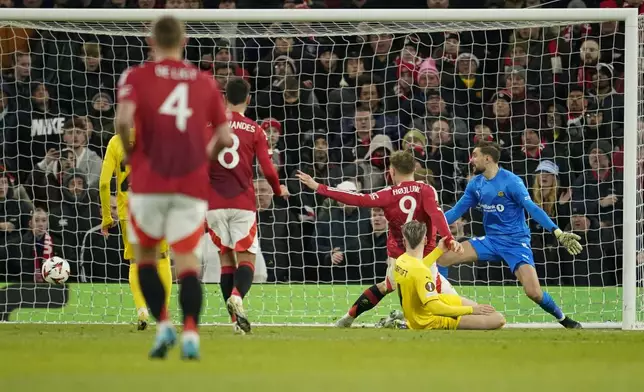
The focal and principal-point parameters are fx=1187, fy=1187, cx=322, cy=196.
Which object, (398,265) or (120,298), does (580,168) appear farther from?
(120,298)

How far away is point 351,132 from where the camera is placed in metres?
14.0

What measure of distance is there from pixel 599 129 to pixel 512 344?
5712mm

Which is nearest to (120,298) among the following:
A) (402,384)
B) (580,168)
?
(580,168)

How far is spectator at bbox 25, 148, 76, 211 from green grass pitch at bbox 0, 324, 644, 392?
3.81m

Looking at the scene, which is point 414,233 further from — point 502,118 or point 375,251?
point 502,118

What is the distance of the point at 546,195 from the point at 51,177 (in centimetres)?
564

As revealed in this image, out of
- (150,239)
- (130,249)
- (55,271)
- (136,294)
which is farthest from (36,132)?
(150,239)

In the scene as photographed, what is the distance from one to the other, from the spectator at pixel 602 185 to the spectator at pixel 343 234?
2.43 meters

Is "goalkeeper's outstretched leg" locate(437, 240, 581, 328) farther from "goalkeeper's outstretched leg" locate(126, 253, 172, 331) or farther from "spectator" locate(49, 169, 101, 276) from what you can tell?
"spectator" locate(49, 169, 101, 276)

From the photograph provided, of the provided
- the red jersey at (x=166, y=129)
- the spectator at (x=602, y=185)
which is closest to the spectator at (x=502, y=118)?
the spectator at (x=602, y=185)

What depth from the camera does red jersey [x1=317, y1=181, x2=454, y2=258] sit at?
10883 mm

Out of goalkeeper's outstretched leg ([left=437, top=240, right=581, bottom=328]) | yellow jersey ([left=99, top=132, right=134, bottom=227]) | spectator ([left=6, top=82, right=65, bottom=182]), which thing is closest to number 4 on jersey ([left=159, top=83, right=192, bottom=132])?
yellow jersey ([left=99, top=132, right=134, bottom=227])

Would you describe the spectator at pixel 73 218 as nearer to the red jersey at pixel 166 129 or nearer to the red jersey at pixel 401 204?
the red jersey at pixel 401 204

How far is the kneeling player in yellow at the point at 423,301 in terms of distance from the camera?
10.2 metres
